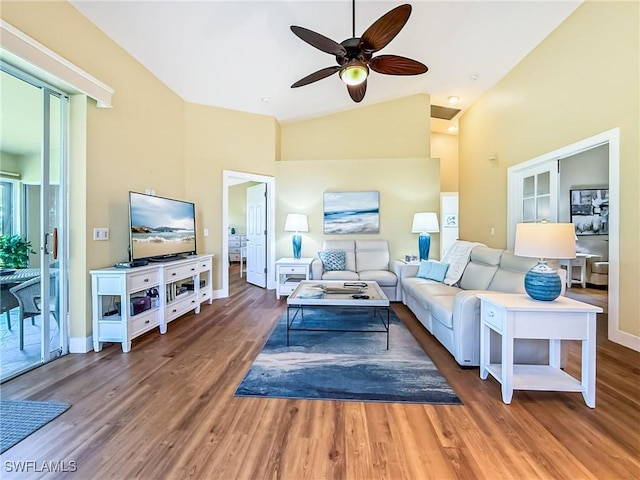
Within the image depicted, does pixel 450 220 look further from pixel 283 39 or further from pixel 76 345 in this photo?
pixel 76 345

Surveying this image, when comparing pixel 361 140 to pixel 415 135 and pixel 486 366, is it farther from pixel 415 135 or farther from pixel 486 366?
pixel 486 366

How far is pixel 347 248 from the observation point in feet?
16.5

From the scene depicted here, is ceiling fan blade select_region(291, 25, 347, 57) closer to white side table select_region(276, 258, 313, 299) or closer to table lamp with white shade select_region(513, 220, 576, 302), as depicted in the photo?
table lamp with white shade select_region(513, 220, 576, 302)

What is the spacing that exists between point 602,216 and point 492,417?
6166mm

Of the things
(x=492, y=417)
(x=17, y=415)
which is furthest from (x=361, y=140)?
(x=17, y=415)

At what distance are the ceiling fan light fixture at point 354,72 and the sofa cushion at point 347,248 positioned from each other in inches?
110

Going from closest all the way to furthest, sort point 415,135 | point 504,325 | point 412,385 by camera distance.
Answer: point 504,325, point 412,385, point 415,135

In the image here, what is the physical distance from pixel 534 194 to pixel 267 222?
4.29 metres

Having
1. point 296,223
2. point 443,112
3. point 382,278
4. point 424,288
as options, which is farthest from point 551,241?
point 443,112

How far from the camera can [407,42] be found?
386cm

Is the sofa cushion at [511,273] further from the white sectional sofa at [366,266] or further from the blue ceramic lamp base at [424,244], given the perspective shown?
the blue ceramic lamp base at [424,244]

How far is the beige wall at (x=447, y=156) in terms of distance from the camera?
7.47 m

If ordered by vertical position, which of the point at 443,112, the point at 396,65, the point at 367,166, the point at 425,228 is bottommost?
the point at 425,228

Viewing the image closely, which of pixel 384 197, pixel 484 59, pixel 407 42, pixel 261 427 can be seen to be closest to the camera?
pixel 261 427
